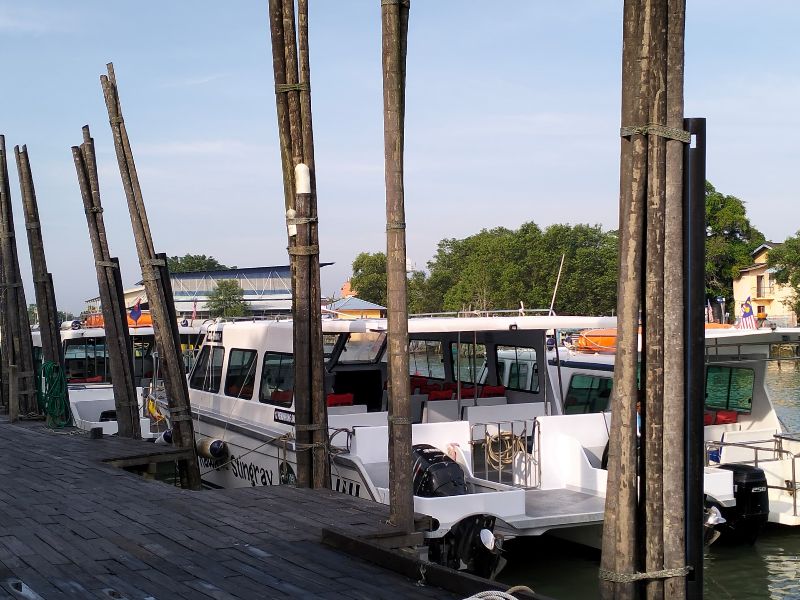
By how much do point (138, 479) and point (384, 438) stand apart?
275 cm

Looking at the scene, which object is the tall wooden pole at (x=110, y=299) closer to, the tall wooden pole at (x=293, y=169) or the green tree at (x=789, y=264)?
the tall wooden pole at (x=293, y=169)

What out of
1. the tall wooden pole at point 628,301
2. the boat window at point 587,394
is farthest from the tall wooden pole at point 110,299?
the tall wooden pole at point 628,301

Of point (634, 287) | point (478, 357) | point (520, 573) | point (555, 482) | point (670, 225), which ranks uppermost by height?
point (670, 225)

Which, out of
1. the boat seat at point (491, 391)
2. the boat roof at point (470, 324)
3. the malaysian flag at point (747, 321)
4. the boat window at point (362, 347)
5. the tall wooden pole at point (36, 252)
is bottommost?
the boat seat at point (491, 391)

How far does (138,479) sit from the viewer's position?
10.9 meters

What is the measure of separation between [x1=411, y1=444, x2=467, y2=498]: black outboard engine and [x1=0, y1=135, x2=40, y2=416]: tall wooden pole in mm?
11477

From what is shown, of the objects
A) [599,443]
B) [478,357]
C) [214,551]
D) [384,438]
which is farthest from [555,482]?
[214,551]

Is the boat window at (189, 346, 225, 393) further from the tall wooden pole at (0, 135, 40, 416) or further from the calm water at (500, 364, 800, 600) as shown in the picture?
the calm water at (500, 364, 800, 600)

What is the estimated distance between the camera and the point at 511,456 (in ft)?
38.8

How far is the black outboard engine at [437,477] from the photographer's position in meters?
9.87

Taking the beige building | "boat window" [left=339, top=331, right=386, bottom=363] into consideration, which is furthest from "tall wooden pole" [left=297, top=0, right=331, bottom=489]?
the beige building

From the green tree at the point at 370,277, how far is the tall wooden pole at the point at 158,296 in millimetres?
68894

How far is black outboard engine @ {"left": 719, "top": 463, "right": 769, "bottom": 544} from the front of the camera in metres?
11.7

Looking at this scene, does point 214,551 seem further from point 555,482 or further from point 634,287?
point 555,482
